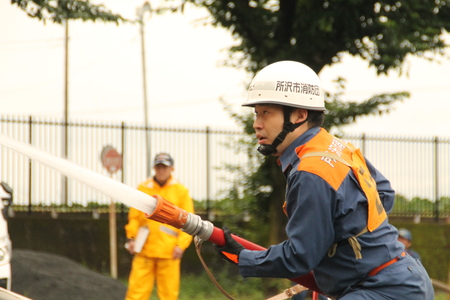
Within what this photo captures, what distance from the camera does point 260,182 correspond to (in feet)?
37.9

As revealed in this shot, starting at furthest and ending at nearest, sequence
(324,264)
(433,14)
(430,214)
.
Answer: (430,214), (433,14), (324,264)

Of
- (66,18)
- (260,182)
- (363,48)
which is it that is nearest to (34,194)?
(260,182)

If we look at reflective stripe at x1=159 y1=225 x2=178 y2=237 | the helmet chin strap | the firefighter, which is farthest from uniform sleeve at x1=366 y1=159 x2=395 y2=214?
reflective stripe at x1=159 y1=225 x2=178 y2=237

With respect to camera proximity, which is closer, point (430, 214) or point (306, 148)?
point (306, 148)

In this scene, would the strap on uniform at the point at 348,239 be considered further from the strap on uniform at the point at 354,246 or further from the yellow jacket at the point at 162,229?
the yellow jacket at the point at 162,229

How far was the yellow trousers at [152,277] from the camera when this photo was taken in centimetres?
782

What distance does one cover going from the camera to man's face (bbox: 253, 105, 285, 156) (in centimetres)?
331

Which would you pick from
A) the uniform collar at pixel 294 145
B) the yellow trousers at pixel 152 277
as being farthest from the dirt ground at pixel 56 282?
the uniform collar at pixel 294 145

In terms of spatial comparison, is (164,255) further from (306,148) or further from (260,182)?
(306,148)

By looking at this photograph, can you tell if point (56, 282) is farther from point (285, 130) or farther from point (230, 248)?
point (285, 130)

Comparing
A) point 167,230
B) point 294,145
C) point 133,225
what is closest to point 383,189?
point 294,145

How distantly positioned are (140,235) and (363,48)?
4.96 m

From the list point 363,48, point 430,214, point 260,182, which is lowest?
point 430,214

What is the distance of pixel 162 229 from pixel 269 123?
475cm
